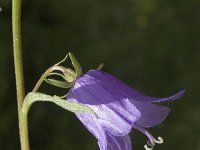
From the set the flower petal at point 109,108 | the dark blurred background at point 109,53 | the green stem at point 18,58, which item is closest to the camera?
the green stem at point 18,58

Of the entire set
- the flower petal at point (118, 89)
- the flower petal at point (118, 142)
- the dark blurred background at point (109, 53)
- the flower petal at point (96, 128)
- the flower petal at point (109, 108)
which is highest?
the flower petal at point (118, 89)

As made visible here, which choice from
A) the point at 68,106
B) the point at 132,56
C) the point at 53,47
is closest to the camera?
the point at 68,106

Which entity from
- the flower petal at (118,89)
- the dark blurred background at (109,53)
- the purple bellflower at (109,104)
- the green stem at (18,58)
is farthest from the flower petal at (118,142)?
the dark blurred background at (109,53)

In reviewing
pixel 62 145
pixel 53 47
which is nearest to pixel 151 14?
pixel 53 47

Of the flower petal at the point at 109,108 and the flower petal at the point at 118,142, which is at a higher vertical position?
the flower petal at the point at 109,108

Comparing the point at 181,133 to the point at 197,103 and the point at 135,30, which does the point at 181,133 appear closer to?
the point at 197,103

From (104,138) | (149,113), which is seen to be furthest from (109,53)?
(104,138)

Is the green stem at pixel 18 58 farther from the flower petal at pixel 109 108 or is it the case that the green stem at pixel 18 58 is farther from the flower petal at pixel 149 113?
the flower petal at pixel 149 113
